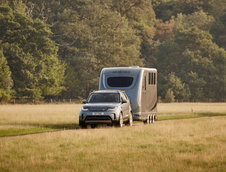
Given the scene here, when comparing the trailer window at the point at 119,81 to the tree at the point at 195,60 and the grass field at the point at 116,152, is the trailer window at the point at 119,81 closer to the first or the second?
the grass field at the point at 116,152

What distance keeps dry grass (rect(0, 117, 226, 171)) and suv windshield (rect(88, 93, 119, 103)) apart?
4.60 metres

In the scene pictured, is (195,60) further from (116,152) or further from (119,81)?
(116,152)

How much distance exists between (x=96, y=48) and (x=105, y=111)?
6183cm

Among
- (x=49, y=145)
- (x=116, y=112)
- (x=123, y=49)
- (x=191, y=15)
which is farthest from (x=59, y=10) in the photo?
(x=49, y=145)

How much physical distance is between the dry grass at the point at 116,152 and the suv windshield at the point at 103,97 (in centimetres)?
460

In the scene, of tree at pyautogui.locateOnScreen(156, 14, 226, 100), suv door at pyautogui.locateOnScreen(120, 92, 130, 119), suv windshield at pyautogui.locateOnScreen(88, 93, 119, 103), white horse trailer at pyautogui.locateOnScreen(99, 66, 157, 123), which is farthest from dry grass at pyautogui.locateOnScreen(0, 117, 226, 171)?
tree at pyautogui.locateOnScreen(156, 14, 226, 100)

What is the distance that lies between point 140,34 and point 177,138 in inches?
3398

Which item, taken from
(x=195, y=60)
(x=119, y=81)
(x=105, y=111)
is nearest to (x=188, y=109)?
(x=119, y=81)

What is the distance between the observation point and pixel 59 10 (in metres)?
97.4

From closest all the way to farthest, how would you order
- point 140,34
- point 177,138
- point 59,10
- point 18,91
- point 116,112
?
1. point 177,138
2. point 116,112
3. point 18,91
4. point 59,10
5. point 140,34

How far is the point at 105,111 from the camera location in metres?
27.4

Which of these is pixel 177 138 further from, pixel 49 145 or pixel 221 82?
pixel 221 82

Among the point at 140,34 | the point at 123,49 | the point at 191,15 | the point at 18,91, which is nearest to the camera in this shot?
the point at 18,91

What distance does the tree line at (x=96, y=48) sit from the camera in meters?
78.6
